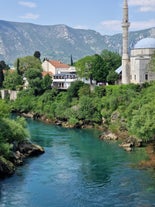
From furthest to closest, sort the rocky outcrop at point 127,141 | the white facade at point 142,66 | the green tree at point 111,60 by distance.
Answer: the green tree at point 111,60, the white facade at point 142,66, the rocky outcrop at point 127,141

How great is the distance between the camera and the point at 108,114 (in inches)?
2254

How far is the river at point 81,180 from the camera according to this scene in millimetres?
26797

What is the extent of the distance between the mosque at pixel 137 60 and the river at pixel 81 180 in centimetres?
2156

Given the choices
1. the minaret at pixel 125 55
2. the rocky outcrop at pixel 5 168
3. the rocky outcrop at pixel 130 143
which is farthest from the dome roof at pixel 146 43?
the rocky outcrop at pixel 5 168

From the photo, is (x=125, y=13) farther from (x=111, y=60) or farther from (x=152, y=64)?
(x=111, y=60)

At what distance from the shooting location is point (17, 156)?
36.8 metres

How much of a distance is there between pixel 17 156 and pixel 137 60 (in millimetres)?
32306

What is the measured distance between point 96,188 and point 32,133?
24.7 meters

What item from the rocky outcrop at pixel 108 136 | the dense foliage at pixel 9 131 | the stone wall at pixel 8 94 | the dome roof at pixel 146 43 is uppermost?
the dome roof at pixel 146 43

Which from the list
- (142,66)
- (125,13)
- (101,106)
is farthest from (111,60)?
(101,106)

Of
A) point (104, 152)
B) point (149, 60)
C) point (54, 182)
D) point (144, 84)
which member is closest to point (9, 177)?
point (54, 182)

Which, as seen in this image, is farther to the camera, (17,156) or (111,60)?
(111,60)

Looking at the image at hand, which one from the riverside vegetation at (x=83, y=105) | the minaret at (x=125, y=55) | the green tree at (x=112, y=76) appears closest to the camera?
the riverside vegetation at (x=83, y=105)

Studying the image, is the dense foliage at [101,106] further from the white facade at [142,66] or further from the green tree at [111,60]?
the green tree at [111,60]
